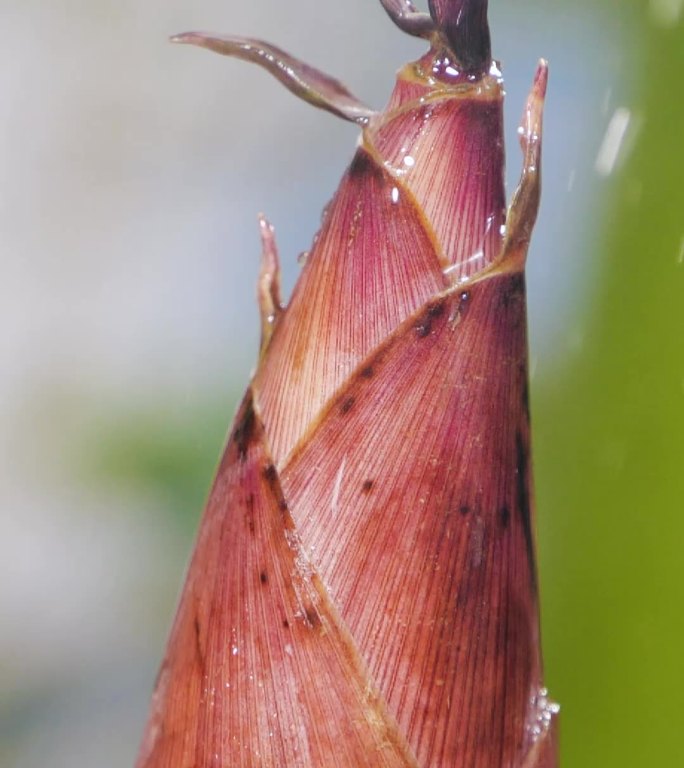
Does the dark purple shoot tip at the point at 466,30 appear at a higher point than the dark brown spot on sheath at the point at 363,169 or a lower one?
higher

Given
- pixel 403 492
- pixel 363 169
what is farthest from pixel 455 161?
pixel 403 492

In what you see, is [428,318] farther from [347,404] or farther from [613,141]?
[613,141]

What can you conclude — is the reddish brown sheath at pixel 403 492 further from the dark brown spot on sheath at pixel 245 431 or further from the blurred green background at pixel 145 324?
the blurred green background at pixel 145 324

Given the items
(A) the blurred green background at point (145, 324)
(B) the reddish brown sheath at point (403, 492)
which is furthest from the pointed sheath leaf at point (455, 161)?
(A) the blurred green background at point (145, 324)

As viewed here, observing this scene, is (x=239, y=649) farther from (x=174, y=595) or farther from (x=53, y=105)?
(x=53, y=105)

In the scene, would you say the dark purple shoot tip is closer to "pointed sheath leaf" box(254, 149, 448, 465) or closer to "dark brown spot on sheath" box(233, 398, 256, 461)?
"pointed sheath leaf" box(254, 149, 448, 465)

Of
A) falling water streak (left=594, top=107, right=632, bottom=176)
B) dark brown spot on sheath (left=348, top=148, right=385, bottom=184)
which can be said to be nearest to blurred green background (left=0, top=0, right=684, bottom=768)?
falling water streak (left=594, top=107, right=632, bottom=176)

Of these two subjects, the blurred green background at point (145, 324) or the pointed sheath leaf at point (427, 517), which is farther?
the blurred green background at point (145, 324)

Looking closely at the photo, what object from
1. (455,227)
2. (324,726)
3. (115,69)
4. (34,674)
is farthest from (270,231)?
(34,674)
